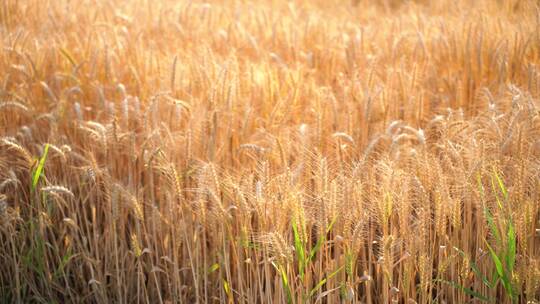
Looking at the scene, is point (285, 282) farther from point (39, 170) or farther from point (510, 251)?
point (39, 170)

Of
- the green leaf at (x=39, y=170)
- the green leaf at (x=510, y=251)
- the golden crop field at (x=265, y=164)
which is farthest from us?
the green leaf at (x=39, y=170)

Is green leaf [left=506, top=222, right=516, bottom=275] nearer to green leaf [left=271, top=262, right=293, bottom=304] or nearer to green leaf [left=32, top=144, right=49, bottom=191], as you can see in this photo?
green leaf [left=271, top=262, right=293, bottom=304]

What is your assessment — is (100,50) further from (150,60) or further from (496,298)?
(496,298)

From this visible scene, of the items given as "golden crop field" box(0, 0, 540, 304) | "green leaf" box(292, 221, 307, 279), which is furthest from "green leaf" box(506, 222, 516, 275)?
"green leaf" box(292, 221, 307, 279)

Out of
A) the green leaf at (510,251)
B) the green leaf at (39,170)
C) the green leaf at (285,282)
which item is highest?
the green leaf at (39,170)

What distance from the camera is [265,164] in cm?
192

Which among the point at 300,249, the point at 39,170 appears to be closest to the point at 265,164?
the point at 300,249

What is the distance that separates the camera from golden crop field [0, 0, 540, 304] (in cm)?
188

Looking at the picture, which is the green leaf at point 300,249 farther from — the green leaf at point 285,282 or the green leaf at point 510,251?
the green leaf at point 510,251

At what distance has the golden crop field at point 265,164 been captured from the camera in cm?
188

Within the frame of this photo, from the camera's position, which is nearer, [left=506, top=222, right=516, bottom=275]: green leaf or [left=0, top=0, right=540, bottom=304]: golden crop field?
[left=506, top=222, right=516, bottom=275]: green leaf

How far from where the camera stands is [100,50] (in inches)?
131

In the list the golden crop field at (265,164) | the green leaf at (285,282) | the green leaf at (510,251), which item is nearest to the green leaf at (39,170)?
the golden crop field at (265,164)

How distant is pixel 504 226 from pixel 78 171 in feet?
5.95
